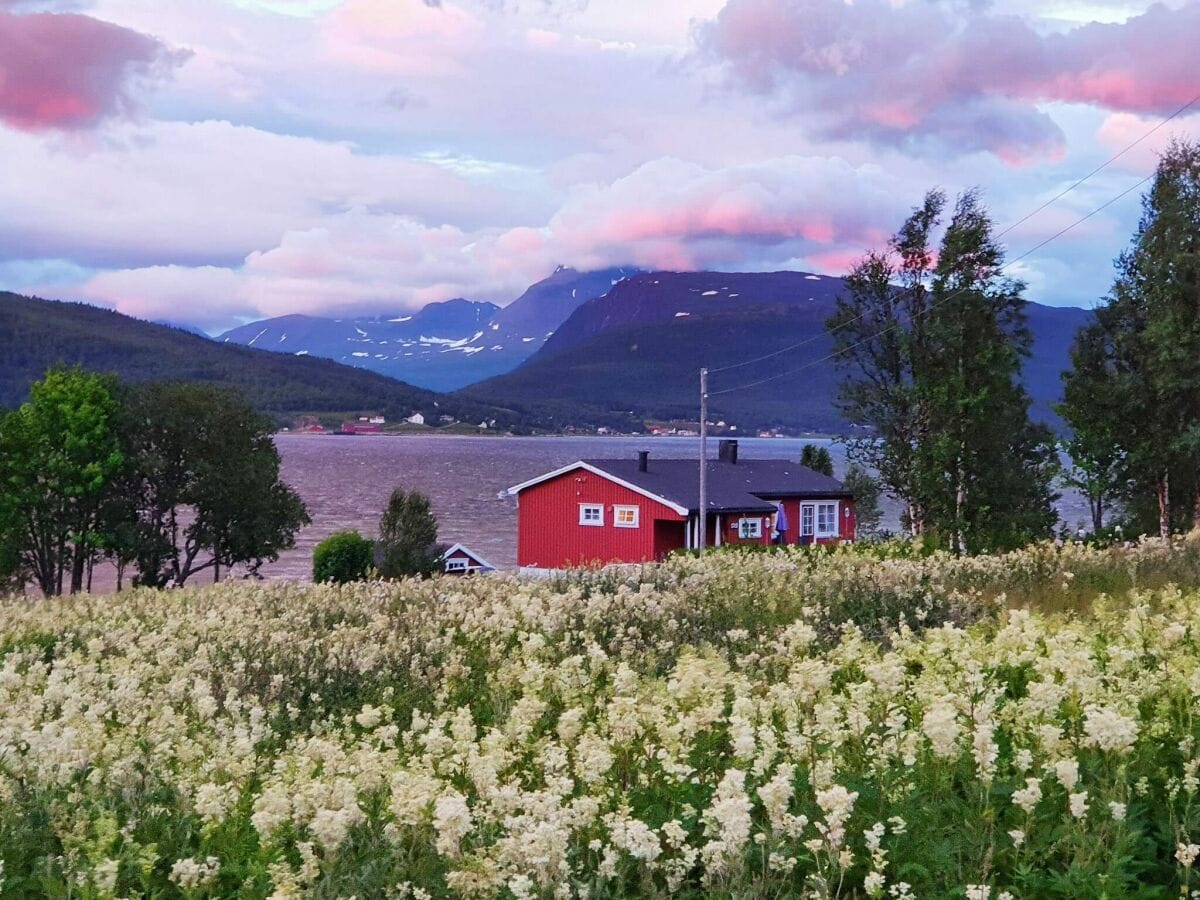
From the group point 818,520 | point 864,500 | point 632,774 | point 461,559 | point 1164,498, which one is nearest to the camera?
point 632,774

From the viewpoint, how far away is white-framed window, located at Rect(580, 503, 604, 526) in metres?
57.8

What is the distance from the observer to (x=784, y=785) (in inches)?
177

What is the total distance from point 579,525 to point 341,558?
1341 cm

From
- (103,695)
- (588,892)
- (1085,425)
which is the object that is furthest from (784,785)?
(1085,425)

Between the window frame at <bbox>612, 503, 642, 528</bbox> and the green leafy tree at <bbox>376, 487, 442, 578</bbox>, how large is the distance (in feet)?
35.2

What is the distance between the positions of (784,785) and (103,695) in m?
6.12

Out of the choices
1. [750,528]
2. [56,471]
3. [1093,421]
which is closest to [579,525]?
[750,528]

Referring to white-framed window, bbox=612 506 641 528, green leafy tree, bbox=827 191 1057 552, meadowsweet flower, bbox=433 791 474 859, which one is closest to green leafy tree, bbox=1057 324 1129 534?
green leafy tree, bbox=827 191 1057 552

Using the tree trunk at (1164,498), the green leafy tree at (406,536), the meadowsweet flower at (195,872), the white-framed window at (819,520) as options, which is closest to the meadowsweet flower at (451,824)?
the meadowsweet flower at (195,872)

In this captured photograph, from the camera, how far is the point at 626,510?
56812 mm

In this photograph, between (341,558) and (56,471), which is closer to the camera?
(341,558)

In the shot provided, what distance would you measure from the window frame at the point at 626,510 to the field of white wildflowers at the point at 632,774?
45.6 meters

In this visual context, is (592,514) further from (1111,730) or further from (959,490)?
(1111,730)

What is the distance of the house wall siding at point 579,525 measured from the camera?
56000 mm
